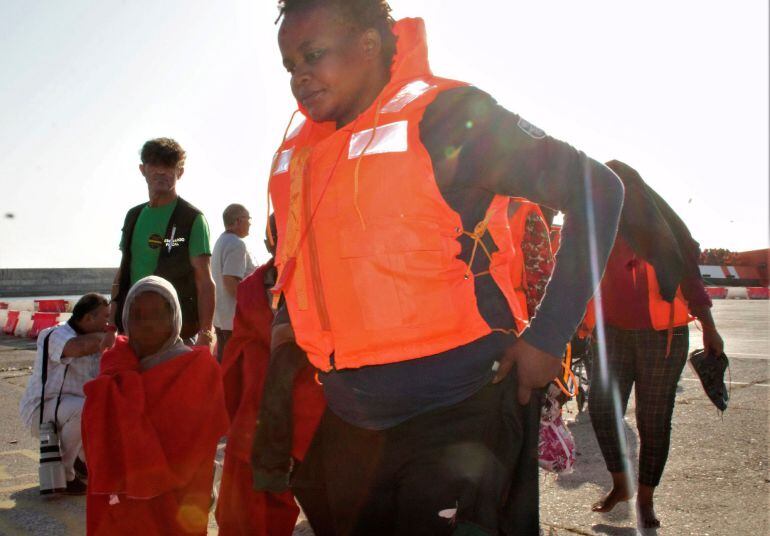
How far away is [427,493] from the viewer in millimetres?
1749

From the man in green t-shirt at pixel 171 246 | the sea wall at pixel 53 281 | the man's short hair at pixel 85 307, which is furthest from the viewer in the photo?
Result: the sea wall at pixel 53 281

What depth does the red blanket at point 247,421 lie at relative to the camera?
3.22 m

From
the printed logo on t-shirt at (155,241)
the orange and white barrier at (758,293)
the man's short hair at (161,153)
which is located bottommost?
the orange and white barrier at (758,293)

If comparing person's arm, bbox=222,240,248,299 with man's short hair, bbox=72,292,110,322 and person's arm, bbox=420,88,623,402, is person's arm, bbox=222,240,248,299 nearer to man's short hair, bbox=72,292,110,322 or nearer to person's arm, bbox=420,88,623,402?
man's short hair, bbox=72,292,110,322

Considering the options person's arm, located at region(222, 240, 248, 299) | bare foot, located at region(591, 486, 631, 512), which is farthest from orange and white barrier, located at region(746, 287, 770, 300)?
bare foot, located at region(591, 486, 631, 512)

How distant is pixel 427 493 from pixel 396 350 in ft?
1.08

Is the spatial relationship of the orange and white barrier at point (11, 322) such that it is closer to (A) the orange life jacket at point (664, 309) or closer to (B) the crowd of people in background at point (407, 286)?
(A) the orange life jacket at point (664, 309)

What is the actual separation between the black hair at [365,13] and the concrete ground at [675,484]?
292 centimetres

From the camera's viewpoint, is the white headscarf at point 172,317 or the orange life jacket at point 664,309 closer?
the white headscarf at point 172,317

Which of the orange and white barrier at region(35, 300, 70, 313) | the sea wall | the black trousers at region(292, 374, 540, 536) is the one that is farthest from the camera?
the sea wall

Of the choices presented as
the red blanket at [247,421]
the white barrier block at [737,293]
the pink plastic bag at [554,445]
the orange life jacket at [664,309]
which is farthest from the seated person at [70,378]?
the white barrier block at [737,293]

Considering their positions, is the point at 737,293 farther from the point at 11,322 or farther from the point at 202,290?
the point at 202,290

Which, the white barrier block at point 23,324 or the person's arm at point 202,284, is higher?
the person's arm at point 202,284

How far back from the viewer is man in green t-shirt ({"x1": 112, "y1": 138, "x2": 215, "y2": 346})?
4.74 meters
